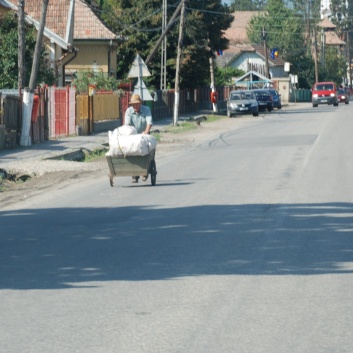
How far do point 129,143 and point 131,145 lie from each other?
2.0 inches

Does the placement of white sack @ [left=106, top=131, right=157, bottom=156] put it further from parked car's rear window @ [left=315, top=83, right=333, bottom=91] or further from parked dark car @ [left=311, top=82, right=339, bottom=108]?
parked car's rear window @ [left=315, top=83, right=333, bottom=91]

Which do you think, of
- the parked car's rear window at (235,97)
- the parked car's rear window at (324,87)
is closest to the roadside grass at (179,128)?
the parked car's rear window at (235,97)

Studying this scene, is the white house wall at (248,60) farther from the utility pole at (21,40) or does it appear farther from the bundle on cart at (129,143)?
the bundle on cart at (129,143)

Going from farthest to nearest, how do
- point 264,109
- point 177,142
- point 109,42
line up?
1. point 264,109
2. point 109,42
3. point 177,142

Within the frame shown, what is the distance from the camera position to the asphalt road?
24.5 feet

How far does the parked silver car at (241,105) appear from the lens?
62312mm

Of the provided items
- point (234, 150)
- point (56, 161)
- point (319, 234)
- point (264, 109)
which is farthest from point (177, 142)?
point (264, 109)

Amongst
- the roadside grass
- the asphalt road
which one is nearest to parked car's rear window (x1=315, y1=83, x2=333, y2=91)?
the roadside grass

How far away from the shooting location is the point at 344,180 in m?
19.8

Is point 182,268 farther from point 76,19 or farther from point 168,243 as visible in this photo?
point 76,19

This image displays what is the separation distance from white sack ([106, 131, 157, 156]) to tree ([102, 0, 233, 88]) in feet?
144

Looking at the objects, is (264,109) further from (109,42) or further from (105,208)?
(105,208)

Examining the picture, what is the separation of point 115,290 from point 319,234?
4104 millimetres

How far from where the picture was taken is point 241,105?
6228 centimetres
